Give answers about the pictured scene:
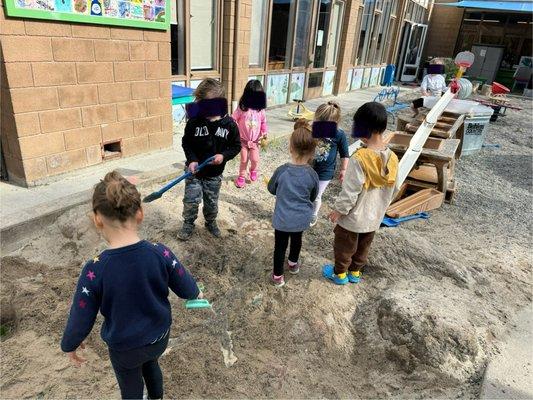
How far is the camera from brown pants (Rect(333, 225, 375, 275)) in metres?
2.93

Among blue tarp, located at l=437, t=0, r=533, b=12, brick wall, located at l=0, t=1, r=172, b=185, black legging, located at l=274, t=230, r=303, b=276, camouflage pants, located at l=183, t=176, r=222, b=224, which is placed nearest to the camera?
black legging, located at l=274, t=230, r=303, b=276

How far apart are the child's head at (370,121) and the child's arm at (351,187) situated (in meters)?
0.20

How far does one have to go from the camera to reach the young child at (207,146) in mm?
3049

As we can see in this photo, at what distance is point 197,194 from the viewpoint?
10.9 ft

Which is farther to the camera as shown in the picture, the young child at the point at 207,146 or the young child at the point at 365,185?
the young child at the point at 207,146

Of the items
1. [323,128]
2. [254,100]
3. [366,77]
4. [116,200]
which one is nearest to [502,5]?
[366,77]

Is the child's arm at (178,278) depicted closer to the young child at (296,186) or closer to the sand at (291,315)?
the sand at (291,315)

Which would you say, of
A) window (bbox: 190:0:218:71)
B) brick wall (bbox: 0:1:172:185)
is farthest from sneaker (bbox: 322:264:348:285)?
window (bbox: 190:0:218:71)

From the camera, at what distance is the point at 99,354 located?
241cm

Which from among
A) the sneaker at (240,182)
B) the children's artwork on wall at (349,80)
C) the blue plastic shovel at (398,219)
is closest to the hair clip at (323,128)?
the blue plastic shovel at (398,219)

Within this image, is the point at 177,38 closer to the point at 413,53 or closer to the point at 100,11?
the point at 100,11

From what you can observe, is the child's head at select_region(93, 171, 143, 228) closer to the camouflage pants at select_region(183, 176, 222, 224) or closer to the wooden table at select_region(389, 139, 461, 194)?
the camouflage pants at select_region(183, 176, 222, 224)

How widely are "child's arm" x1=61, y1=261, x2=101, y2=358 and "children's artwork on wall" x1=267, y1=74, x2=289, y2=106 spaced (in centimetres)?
765

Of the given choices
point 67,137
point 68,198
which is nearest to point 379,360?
point 68,198
